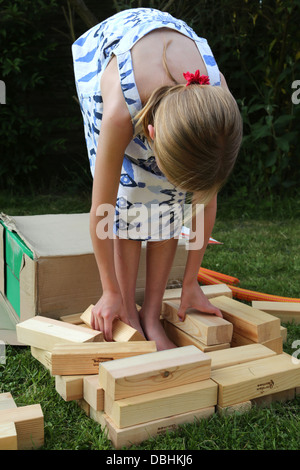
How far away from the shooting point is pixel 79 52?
201 cm

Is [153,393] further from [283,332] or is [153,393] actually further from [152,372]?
[283,332]

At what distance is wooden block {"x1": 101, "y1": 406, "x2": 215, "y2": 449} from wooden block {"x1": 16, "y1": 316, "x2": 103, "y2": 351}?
1.12 feet

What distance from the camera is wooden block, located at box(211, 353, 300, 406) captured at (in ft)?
5.01

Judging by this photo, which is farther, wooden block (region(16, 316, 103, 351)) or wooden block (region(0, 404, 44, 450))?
wooden block (region(16, 316, 103, 351))

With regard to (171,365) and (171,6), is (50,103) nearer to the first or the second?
(171,6)

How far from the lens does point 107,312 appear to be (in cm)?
177

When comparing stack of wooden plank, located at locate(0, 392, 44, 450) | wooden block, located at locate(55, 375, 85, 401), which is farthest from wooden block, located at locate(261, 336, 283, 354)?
stack of wooden plank, located at locate(0, 392, 44, 450)

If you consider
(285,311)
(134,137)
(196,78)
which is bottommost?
(285,311)

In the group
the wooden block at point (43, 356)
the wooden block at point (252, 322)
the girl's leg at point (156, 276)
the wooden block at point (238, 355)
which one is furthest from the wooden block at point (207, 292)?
the wooden block at point (43, 356)

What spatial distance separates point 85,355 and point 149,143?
0.71 meters

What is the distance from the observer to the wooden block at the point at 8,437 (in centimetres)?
127

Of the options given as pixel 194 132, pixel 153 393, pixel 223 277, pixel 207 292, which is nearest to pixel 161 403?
pixel 153 393

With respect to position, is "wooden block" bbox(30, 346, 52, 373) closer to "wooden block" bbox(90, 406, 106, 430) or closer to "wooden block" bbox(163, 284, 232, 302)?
"wooden block" bbox(90, 406, 106, 430)

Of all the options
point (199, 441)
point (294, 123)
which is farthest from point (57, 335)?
point (294, 123)
